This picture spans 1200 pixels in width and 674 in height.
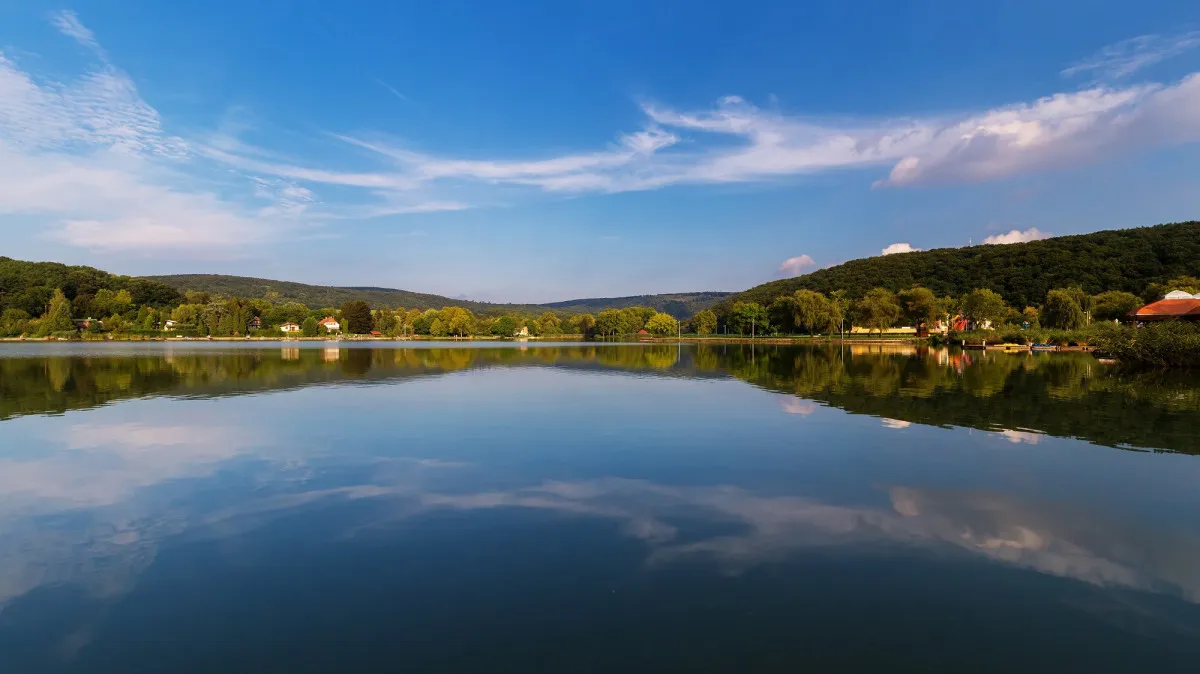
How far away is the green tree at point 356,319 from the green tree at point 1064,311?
14037 cm

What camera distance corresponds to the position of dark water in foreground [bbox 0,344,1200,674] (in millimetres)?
5121

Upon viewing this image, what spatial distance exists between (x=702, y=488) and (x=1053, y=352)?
62923mm

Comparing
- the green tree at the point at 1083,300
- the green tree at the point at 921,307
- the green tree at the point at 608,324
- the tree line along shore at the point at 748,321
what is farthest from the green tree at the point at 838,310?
the green tree at the point at 608,324

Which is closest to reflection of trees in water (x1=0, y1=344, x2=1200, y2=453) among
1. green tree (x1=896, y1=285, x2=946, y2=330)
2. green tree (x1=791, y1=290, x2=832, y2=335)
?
green tree (x1=896, y1=285, x2=946, y2=330)

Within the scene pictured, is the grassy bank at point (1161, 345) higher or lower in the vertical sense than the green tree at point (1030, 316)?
lower

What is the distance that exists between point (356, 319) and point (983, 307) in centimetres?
13407

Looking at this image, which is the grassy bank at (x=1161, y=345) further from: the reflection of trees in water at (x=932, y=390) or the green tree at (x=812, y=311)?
the green tree at (x=812, y=311)

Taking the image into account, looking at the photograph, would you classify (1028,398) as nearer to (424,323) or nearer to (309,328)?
(309,328)

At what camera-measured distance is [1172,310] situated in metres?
52.7

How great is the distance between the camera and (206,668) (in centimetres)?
482

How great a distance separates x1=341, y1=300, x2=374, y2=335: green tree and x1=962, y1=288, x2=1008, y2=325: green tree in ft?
430

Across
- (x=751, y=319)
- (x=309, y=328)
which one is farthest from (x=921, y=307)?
(x=309, y=328)

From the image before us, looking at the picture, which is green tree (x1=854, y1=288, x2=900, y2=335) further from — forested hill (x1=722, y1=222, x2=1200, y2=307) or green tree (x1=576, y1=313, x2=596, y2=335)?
green tree (x1=576, y1=313, x2=596, y2=335)

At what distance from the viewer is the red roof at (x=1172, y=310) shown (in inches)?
1923
